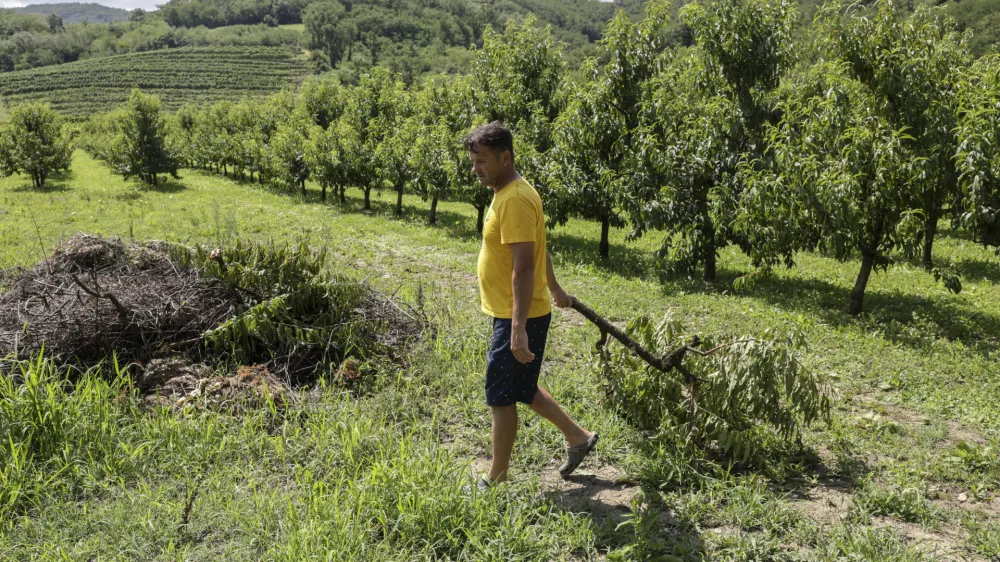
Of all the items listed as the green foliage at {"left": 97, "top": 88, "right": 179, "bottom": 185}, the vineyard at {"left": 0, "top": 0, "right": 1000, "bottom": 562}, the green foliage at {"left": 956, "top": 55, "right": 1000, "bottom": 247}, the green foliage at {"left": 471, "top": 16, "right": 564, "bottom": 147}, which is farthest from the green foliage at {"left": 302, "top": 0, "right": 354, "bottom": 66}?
the green foliage at {"left": 956, "top": 55, "right": 1000, "bottom": 247}

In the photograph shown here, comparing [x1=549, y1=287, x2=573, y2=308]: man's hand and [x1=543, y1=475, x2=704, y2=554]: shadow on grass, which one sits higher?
[x1=549, y1=287, x2=573, y2=308]: man's hand

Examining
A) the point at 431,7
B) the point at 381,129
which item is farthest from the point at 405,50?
the point at 381,129

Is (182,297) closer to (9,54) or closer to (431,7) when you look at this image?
(9,54)

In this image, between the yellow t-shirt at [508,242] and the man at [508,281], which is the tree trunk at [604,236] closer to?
the man at [508,281]

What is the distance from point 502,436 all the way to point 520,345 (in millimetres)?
695

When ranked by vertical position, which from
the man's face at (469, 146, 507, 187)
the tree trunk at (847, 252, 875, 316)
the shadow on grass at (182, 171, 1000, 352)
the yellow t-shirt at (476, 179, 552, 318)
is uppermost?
the man's face at (469, 146, 507, 187)

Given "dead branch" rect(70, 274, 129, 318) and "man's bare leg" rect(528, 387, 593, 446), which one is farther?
"dead branch" rect(70, 274, 129, 318)

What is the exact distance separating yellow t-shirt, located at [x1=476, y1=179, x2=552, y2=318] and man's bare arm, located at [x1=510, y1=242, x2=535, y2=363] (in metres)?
0.07

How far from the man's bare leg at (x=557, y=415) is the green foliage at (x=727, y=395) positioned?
2.29 feet

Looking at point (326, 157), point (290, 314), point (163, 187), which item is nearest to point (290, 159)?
point (326, 157)

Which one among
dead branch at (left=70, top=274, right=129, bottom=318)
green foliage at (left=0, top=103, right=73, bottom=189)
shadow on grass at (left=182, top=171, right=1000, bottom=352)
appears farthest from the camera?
green foliage at (left=0, top=103, right=73, bottom=189)

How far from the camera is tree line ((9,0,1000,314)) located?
7.88 metres

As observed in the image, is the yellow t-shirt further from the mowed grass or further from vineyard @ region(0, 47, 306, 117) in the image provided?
vineyard @ region(0, 47, 306, 117)

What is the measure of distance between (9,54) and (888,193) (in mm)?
156784
